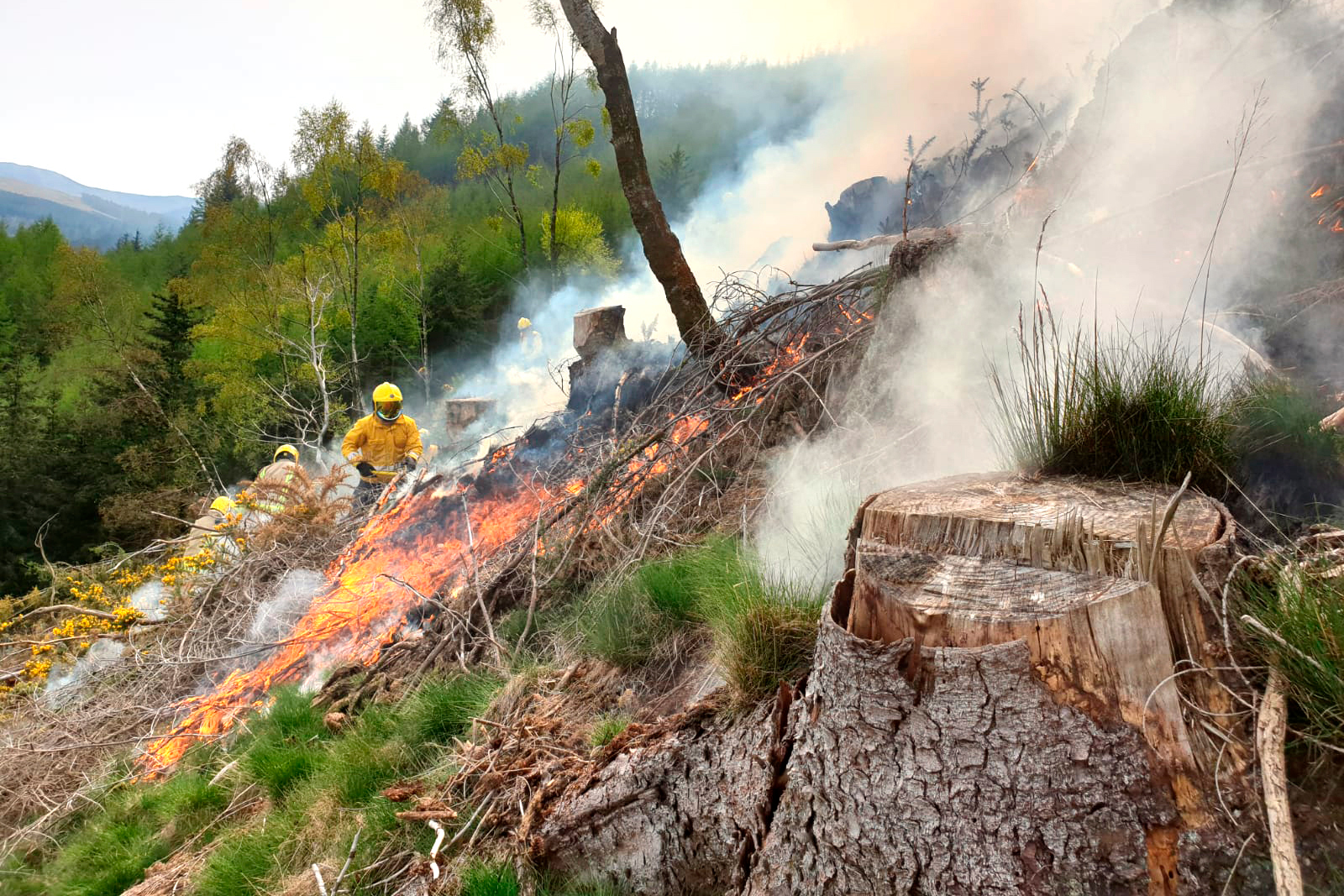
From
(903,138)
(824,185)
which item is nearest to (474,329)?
(824,185)

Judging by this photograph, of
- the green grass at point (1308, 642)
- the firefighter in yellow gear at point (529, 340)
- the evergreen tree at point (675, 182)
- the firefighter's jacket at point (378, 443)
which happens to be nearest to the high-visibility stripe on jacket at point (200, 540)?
the firefighter's jacket at point (378, 443)

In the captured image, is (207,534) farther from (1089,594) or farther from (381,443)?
(1089,594)

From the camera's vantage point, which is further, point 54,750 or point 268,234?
point 268,234

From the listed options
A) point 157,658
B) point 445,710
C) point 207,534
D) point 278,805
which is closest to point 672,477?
point 445,710

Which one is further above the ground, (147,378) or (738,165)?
(738,165)

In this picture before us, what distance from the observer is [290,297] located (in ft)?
80.0

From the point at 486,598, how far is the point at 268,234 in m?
30.8

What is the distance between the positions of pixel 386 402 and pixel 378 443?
54cm

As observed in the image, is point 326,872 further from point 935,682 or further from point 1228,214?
point 1228,214

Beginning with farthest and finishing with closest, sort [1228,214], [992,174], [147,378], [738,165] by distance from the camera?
[738,165], [147,378], [992,174], [1228,214]

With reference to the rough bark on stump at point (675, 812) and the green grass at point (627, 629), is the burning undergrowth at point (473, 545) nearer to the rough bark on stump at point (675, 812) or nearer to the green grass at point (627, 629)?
the green grass at point (627, 629)

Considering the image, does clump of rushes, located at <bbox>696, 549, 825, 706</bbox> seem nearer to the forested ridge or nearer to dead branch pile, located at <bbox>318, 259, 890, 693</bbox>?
dead branch pile, located at <bbox>318, 259, 890, 693</bbox>

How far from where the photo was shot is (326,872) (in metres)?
2.86

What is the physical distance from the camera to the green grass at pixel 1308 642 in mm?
1306
